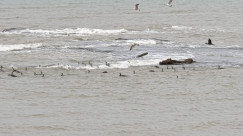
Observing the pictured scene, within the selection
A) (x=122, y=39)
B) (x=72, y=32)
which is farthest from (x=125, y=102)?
(x=72, y=32)

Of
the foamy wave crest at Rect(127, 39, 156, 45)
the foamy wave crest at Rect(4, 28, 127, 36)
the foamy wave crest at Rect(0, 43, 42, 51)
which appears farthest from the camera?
the foamy wave crest at Rect(4, 28, 127, 36)

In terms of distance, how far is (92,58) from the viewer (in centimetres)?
3128

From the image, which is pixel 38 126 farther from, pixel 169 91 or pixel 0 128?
pixel 169 91

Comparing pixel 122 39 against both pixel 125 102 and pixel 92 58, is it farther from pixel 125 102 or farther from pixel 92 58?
pixel 125 102

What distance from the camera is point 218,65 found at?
28.7 m

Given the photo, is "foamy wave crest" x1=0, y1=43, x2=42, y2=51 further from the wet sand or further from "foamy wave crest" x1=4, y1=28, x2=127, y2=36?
the wet sand

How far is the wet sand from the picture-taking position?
18.5m

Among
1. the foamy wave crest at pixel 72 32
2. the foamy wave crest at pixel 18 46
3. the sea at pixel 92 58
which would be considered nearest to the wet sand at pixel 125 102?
the sea at pixel 92 58

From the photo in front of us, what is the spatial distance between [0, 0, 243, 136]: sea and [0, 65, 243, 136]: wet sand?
0.04m

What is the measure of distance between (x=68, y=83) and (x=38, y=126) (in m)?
6.37

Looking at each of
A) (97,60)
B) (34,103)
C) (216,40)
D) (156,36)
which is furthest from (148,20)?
(34,103)

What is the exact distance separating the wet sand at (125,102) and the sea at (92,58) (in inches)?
1.4

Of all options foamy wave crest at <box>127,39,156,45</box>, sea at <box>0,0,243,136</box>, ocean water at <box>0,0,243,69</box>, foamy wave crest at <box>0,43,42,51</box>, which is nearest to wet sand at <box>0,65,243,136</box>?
sea at <box>0,0,243,136</box>

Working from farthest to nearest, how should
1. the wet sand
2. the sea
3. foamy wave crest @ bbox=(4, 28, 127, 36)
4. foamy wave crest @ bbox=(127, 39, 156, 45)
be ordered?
foamy wave crest @ bbox=(4, 28, 127, 36) → foamy wave crest @ bbox=(127, 39, 156, 45) → the sea → the wet sand
